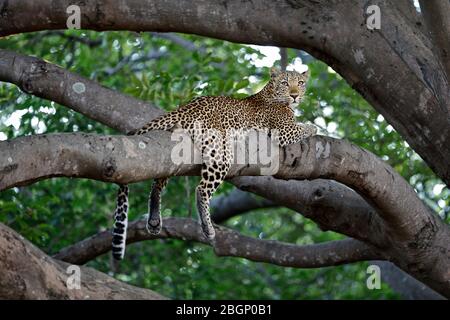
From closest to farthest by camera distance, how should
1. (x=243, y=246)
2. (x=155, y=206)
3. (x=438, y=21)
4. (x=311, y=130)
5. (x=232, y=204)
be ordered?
(x=438, y=21) < (x=155, y=206) < (x=311, y=130) < (x=243, y=246) < (x=232, y=204)

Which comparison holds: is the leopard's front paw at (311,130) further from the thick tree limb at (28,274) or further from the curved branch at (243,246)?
the thick tree limb at (28,274)

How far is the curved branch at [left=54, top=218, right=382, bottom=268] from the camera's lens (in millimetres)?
8336

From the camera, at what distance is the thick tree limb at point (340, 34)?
6543 mm

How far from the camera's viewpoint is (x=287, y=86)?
7.82 metres

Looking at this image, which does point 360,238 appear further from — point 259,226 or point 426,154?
point 259,226

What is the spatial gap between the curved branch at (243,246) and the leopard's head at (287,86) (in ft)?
4.61

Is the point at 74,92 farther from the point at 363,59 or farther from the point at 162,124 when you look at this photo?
the point at 363,59

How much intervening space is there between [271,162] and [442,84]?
1450mm

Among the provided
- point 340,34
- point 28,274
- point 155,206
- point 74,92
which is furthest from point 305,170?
point 74,92

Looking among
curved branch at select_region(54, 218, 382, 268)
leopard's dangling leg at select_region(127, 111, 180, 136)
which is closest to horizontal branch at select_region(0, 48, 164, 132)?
leopard's dangling leg at select_region(127, 111, 180, 136)

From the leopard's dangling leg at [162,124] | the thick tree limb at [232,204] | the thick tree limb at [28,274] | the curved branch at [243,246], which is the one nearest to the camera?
the thick tree limb at [28,274]

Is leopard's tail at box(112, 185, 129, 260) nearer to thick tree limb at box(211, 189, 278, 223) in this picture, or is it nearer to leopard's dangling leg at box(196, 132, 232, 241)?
leopard's dangling leg at box(196, 132, 232, 241)

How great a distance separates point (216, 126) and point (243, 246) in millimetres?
2126

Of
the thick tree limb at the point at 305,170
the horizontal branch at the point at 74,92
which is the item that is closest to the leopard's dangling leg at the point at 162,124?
the thick tree limb at the point at 305,170
